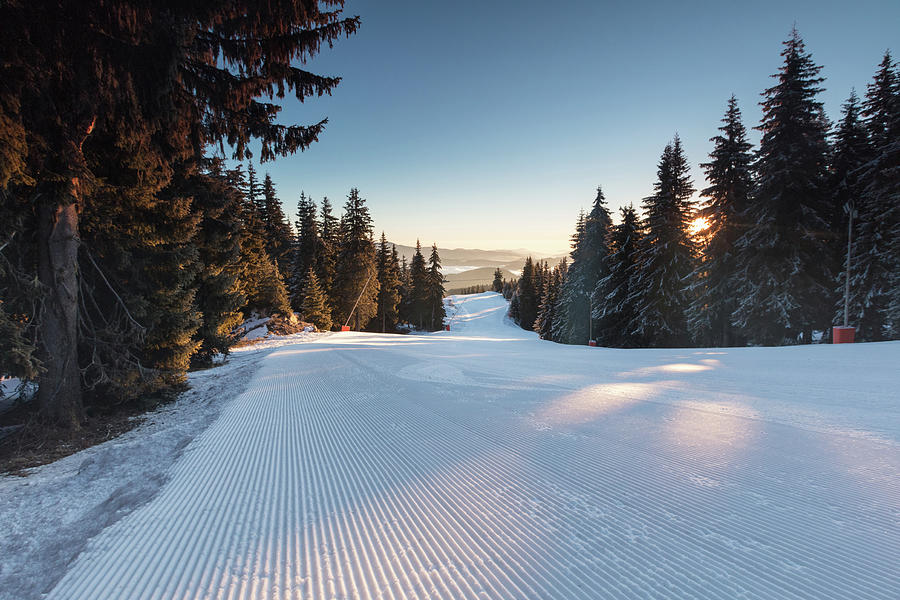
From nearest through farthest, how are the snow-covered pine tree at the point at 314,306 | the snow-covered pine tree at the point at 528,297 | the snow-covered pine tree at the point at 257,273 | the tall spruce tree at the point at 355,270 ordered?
the snow-covered pine tree at the point at 257,273, the snow-covered pine tree at the point at 314,306, the tall spruce tree at the point at 355,270, the snow-covered pine tree at the point at 528,297

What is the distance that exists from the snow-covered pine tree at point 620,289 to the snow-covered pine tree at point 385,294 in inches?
1012

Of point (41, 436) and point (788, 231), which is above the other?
point (788, 231)

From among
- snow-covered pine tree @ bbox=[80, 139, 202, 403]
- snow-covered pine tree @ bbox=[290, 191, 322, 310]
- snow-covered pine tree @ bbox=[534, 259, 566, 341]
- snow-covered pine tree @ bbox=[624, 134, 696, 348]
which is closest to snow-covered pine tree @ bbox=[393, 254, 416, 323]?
snow-covered pine tree @ bbox=[290, 191, 322, 310]

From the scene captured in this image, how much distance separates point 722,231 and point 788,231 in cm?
266

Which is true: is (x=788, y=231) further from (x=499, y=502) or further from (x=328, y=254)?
(x=328, y=254)

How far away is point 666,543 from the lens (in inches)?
77.4

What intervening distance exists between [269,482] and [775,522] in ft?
11.6

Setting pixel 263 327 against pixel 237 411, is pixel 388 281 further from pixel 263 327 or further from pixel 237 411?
pixel 237 411

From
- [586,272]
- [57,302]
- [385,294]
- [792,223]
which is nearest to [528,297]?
[385,294]

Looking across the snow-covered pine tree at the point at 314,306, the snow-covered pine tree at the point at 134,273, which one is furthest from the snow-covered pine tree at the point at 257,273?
the snow-covered pine tree at the point at 134,273

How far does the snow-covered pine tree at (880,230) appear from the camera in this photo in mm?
14422

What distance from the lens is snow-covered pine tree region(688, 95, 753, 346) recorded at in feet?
58.2

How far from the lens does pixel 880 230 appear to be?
49.5 feet

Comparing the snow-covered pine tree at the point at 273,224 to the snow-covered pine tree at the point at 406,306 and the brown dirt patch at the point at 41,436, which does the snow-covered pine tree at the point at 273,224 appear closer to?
the snow-covered pine tree at the point at 406,306
